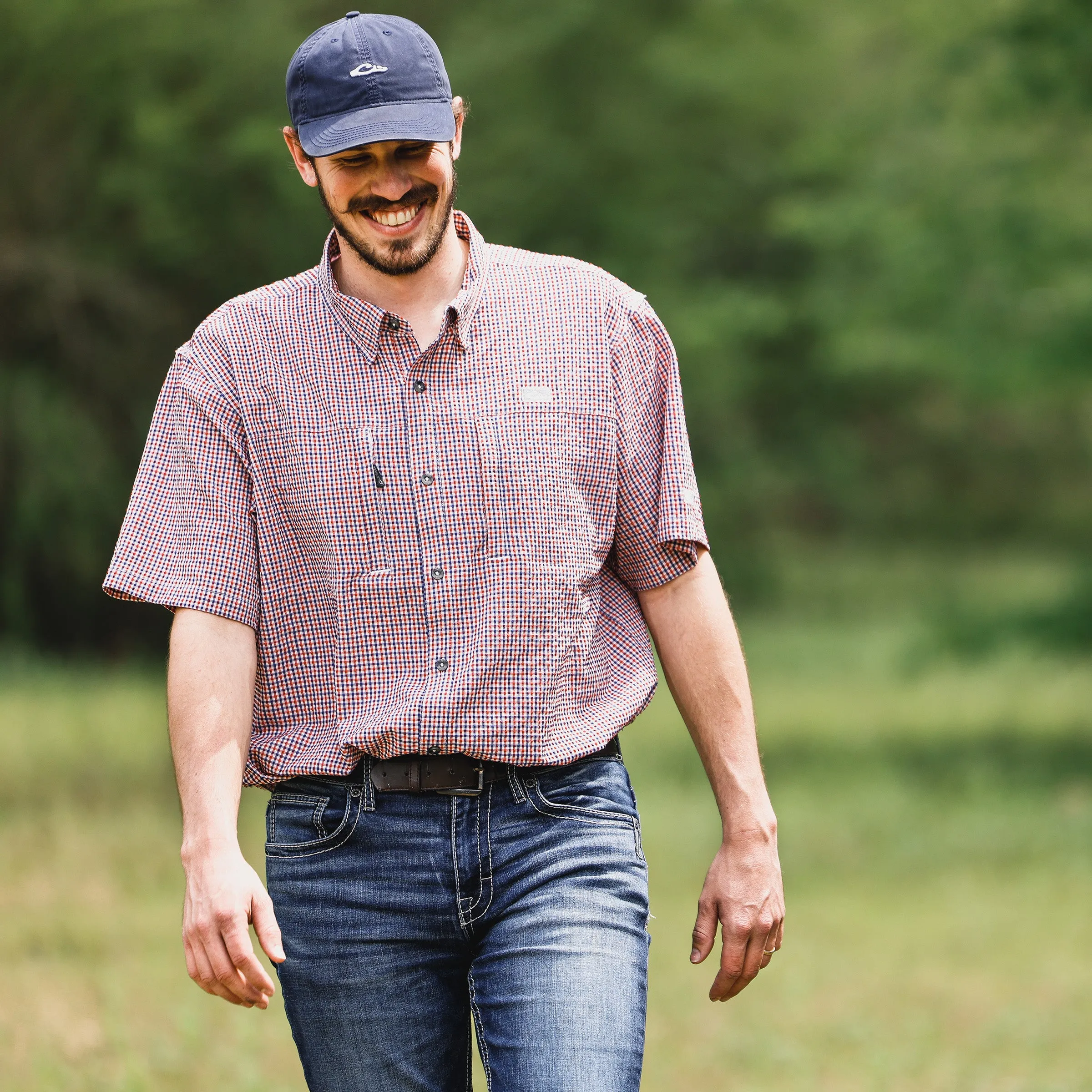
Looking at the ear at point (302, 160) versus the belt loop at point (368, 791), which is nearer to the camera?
the belt loop at point (368, 791)

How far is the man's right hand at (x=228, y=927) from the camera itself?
7.86 ft

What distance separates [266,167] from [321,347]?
27.2 feet

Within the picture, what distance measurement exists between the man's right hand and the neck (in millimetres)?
871

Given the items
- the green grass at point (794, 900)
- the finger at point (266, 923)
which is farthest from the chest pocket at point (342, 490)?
the green grass at point (794, 900)

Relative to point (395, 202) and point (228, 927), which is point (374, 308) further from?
point (228, 927)

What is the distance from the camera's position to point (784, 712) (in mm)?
16172

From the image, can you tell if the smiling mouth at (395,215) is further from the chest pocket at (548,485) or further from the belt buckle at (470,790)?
the belt buckle at (470,790)

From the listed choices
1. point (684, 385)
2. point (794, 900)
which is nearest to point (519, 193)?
point (794, 900)

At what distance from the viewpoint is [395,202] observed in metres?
2.63

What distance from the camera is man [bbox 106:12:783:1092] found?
2.56 metres

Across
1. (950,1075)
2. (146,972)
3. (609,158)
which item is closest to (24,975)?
(146,972)

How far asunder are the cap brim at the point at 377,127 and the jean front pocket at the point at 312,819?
37.3 inches

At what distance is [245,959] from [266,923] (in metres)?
0.05

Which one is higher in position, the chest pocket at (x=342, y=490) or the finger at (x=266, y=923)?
the chest pocket at (x=342, y=490)
